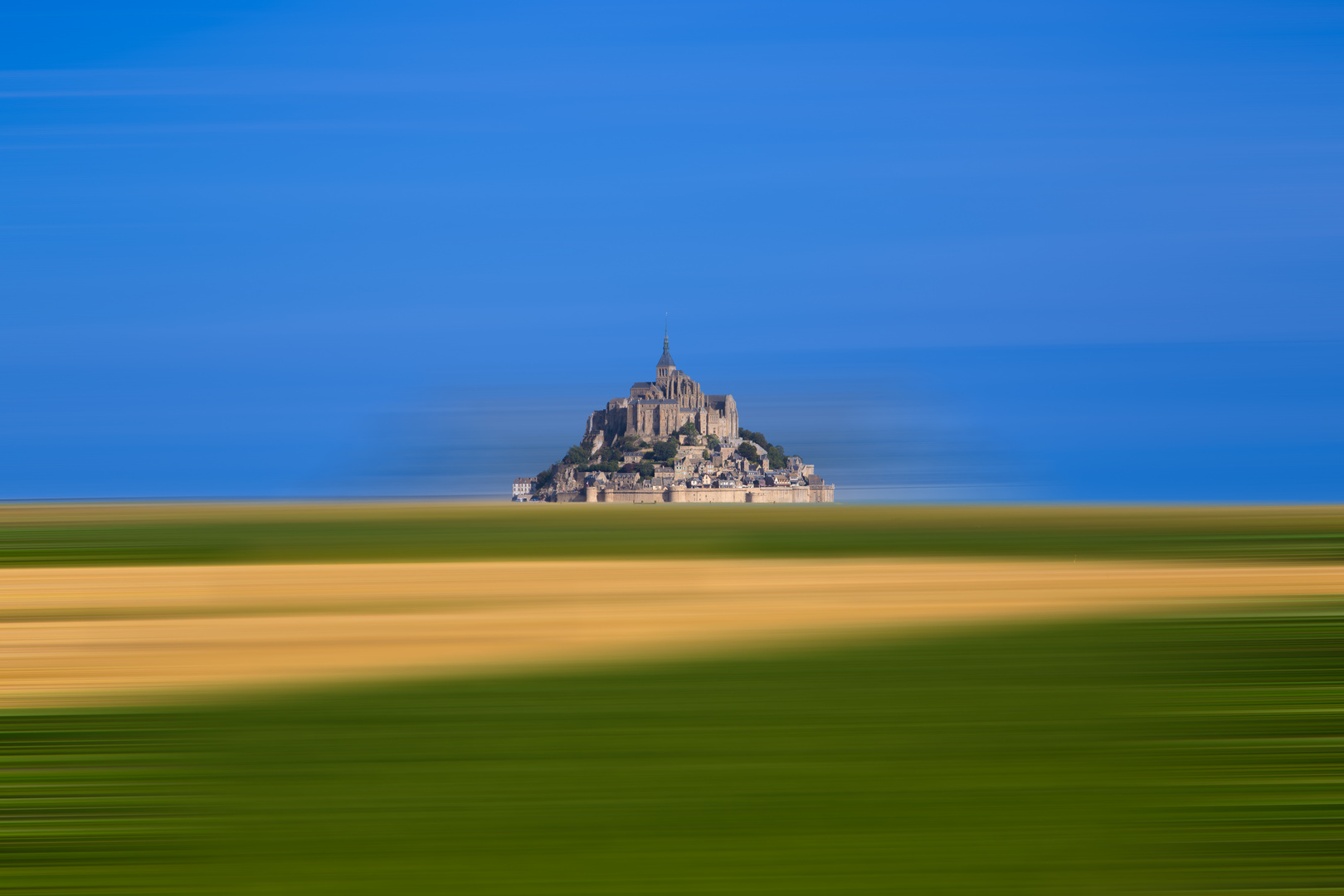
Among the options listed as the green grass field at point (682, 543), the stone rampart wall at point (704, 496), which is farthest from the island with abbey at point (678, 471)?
the green grass field at point (682, 543)

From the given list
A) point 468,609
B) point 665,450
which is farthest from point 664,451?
point 468,609

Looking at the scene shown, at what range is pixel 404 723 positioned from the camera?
39.8ft

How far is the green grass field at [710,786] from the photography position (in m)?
7.65

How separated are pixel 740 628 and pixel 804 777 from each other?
9627 millimetres

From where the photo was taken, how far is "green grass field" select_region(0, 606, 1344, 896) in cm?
765

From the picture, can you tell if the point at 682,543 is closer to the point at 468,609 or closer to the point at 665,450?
the point at 468,609

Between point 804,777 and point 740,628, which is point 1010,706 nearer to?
point 804,777

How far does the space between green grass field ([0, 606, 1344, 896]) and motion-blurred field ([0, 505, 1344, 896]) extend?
0.03 meters

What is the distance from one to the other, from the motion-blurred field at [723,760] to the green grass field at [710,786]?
35 mm

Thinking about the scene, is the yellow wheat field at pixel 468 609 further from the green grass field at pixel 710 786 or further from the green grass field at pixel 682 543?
the green grass field at pixel 682 543

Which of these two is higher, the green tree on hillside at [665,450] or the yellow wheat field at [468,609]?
the green tree on hillside at [665,450]

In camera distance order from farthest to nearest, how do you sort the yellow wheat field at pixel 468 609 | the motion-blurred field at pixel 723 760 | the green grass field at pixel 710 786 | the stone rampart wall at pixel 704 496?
1. the stone rampart wall at pixel 704 496
2. the yellow wheat field at pixel 468 609
3. the motion-blurred field at pixel 723 760
4. the green grass field at pixel 710 786

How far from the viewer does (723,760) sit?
10.5 m

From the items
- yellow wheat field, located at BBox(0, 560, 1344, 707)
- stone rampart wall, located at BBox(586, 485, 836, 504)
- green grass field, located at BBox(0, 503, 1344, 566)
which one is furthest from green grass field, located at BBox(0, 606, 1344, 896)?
stone rampart wall, located at BBox(586, 485, 836, 504)
